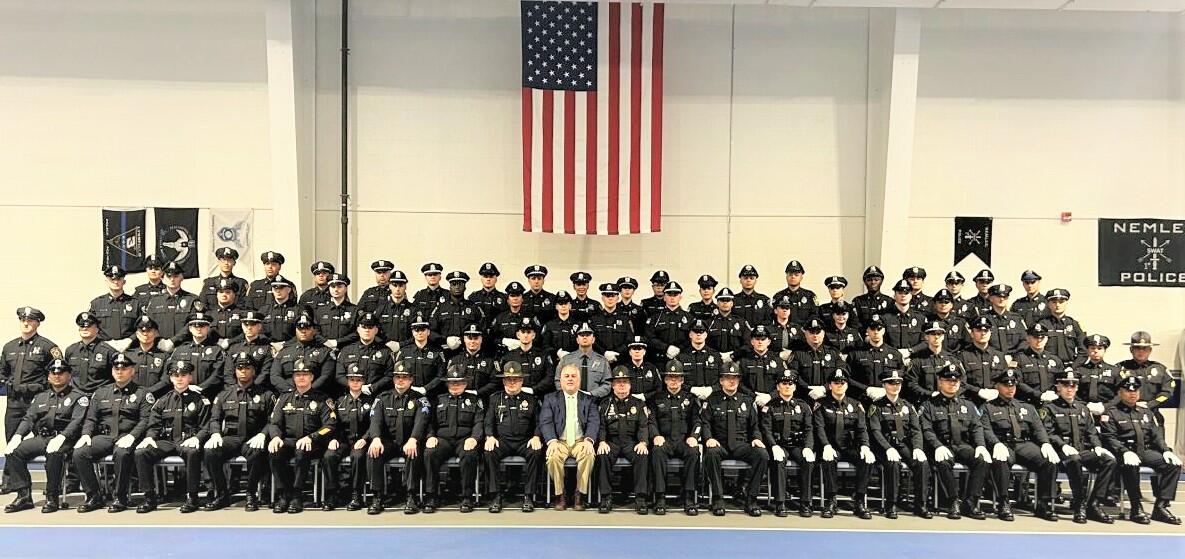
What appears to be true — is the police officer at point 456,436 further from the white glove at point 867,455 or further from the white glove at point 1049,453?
the white glove at point 1049,453

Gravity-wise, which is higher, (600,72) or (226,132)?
(600,72)

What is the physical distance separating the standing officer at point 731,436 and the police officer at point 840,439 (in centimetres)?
61

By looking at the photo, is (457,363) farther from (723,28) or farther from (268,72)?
(723,28)

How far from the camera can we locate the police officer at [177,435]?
7.95 metres

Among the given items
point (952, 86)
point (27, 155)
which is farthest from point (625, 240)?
point (27, 155)

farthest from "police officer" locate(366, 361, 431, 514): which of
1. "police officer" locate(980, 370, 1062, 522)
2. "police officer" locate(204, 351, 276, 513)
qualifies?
"police officer" locate(980, 370, 1062, 522)

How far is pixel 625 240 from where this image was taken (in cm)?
1207

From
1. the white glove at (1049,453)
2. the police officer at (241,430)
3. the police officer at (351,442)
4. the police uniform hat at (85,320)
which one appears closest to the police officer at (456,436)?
the police officer at (351,442)

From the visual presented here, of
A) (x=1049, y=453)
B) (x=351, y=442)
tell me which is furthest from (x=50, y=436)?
(x=1049, y=453)

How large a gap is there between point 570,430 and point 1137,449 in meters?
5.87

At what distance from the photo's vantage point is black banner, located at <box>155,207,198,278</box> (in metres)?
11.5

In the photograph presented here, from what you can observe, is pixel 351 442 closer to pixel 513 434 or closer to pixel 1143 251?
pixel 513 434

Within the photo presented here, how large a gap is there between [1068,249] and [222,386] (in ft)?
37.4

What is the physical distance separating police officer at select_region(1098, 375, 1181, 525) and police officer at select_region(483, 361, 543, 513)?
19.3 feet
